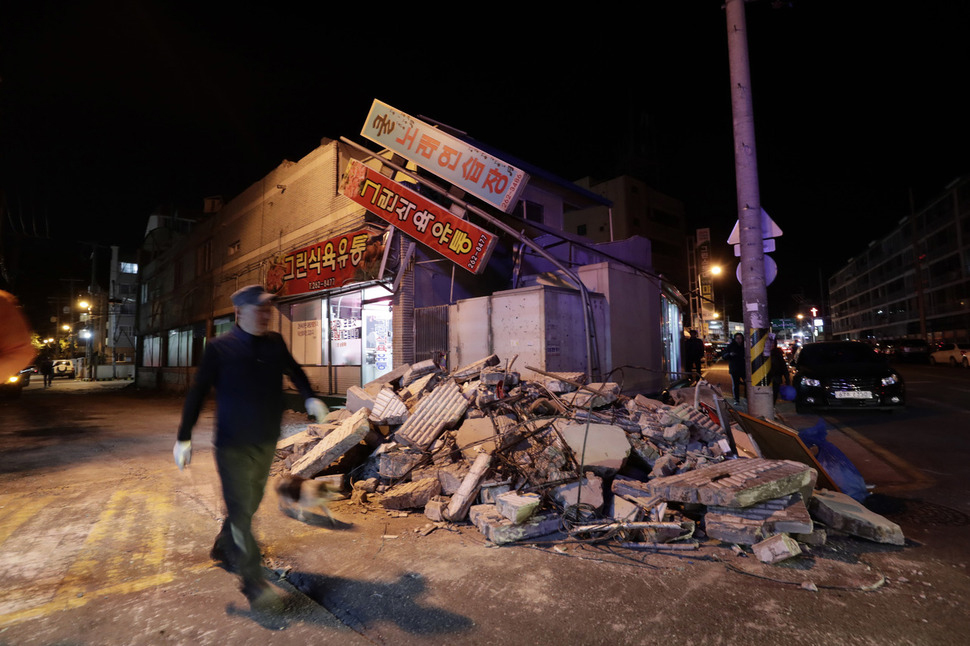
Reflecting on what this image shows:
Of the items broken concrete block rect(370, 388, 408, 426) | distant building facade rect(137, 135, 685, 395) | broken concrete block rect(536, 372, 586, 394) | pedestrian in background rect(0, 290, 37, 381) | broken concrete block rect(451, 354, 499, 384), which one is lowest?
broken concrete block rect(370, 388, 408, 426)

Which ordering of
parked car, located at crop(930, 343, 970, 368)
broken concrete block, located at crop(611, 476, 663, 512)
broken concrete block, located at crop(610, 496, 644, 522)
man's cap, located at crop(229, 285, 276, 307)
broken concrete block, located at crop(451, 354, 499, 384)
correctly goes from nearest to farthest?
man's cap, located at crop(229, 285, 276, 307)
broken concrete block, located at crop(610, 496, 644, 522)
broken concrete block, located at crop(611, 476, 663, 512)
broken concrete block, located at crop(451, 354, 499, 384)
parked car, located at crop(930, 343, 970, 368)

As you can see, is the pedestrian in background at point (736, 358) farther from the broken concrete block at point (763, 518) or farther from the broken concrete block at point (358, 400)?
the broken concrete block at point (358, 400)

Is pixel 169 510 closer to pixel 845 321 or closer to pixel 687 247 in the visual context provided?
pixel 687 247

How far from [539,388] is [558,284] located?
485 centimetres

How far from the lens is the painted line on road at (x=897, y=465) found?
4956 mm

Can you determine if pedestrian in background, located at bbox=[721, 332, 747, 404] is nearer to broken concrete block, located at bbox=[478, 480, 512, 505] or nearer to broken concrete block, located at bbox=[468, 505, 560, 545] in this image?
broken concrete block, located at bbox=[478, 480, 512, 505]

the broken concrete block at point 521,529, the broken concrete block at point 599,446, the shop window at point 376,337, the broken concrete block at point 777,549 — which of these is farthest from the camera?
the shop window at point 376,337

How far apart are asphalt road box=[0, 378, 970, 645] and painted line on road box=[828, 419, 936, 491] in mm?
172

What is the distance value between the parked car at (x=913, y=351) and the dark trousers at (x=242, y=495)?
3955 cm

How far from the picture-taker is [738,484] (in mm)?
3604

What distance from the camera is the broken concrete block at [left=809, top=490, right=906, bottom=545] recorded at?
11.4 ft

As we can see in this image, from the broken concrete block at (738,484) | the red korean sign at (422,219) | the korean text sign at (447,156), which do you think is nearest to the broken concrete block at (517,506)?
the broken concrete block at (738,484)

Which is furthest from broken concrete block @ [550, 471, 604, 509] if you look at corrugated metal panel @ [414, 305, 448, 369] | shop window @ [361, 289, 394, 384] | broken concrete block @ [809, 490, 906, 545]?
shop window @ [361, 289, 394, 384]

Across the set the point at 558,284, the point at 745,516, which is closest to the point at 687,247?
the point at 558,284
